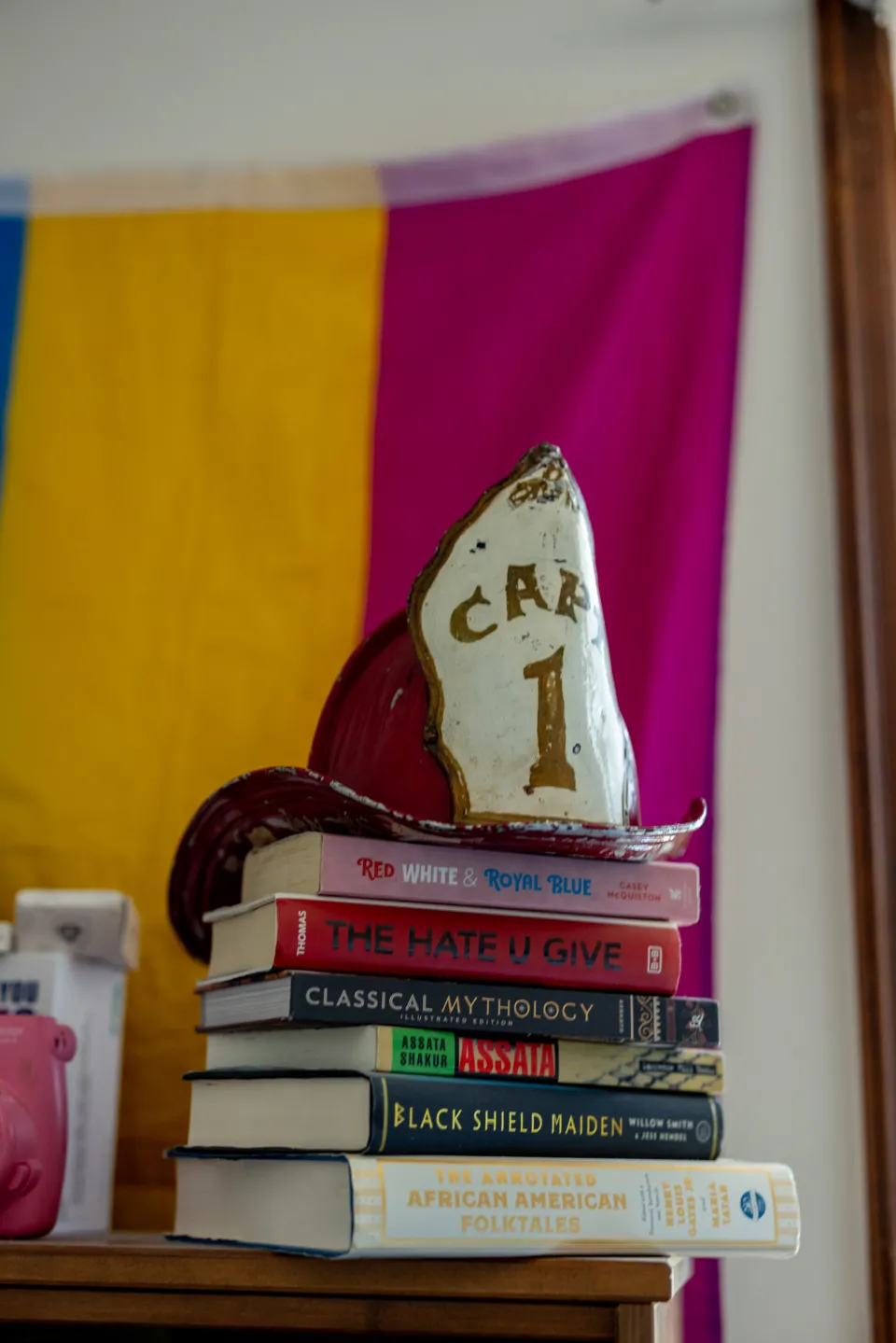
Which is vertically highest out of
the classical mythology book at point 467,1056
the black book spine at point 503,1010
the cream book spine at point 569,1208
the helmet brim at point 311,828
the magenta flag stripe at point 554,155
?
the magenta flag stripe at point 554,155

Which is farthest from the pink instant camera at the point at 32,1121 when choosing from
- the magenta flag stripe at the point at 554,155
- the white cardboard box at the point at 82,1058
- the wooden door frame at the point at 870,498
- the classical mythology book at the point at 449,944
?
the magenta flag stripe at the point at 554,155

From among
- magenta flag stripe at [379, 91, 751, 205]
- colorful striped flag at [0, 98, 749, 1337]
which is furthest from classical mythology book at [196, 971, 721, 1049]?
magenta flag stripe at [379, 91, 751, 205]

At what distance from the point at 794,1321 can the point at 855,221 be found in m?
0.92

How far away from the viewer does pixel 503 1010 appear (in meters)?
0.75

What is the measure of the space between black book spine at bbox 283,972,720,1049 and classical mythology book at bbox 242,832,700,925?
1.9 inches

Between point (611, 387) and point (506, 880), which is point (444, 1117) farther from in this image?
point (611, 387)

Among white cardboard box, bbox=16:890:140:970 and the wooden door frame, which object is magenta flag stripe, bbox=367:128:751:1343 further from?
white cardboard box, bbox=16:890:140:970

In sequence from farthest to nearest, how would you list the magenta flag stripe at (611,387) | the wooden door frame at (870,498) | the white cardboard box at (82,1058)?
the magenta flag stripe at (611,387) → the wooden door frame at (870,498) → the white cardboard box at (82,1058)

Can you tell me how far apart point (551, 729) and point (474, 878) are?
9 centimetres

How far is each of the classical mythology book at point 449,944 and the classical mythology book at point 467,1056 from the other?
0.12 feet

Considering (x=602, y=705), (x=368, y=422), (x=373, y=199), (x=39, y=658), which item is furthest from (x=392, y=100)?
(x=602, y=705)

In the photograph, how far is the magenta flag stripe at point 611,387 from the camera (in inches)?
45.1

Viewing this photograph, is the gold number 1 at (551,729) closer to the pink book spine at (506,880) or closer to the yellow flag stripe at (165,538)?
the pink book spine at (506,880)

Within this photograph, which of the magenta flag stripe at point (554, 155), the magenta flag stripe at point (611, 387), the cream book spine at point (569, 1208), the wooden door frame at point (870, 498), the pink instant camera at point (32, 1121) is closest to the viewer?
the cream book spine at point (569, 1208)
